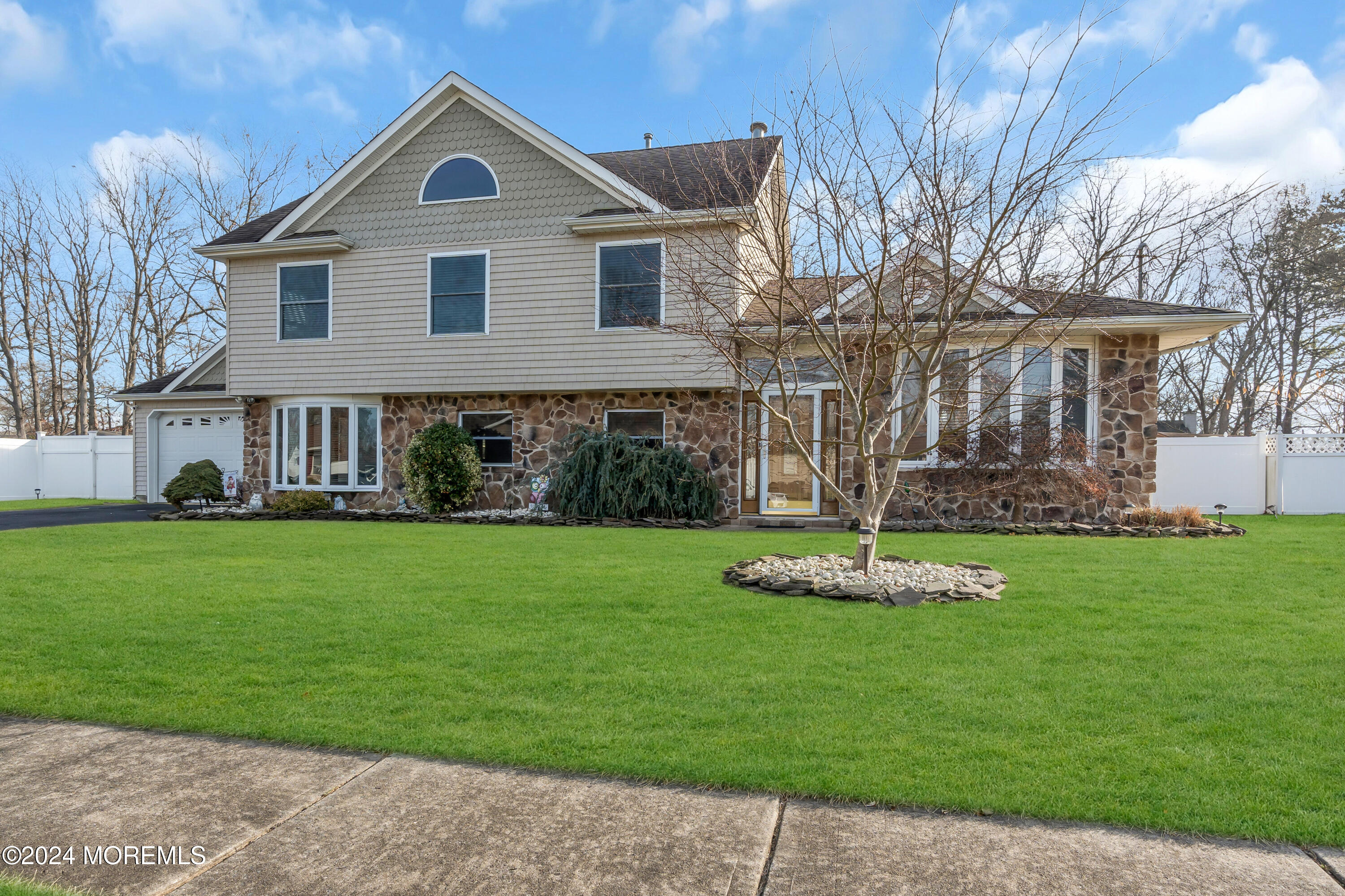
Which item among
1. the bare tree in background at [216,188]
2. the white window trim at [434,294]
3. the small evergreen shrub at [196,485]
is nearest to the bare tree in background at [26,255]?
the bare tree in background at [216,188]

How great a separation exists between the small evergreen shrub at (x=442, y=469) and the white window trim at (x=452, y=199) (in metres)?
4.01

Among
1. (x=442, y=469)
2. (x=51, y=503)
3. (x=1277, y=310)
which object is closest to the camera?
(x=442, y=469)

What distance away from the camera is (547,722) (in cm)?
364

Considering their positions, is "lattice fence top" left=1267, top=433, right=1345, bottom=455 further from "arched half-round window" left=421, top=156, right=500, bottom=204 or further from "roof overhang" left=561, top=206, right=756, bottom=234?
"arched half-round window" left=421, top=156, right=500, bottom=204

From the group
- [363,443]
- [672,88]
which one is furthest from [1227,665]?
[363,443]

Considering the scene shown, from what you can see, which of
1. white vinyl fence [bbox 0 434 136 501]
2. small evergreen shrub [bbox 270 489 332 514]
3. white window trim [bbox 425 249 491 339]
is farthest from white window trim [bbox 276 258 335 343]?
white vinyl fence [bbox 0 434 136 501]

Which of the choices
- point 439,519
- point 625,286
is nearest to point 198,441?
point 439,519

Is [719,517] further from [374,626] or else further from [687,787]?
[687,787]

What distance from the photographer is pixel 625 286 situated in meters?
13.2

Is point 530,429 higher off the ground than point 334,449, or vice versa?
point 530,429

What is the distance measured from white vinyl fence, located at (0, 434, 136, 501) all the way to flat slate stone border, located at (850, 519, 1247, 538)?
18.3 m

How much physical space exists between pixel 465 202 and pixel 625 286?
3423mm

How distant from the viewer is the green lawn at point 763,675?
10.1 ft

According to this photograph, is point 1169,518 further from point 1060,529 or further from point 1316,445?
point 1316,445
